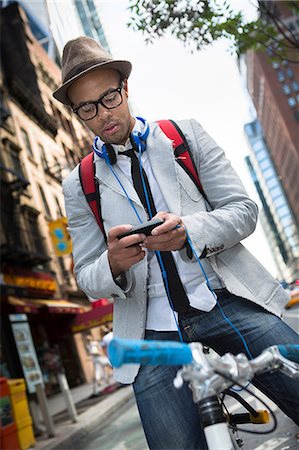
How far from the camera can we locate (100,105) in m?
2.28

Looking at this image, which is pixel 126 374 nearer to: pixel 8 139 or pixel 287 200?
pixel 8 139

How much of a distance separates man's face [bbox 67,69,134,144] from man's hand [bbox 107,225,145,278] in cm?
56

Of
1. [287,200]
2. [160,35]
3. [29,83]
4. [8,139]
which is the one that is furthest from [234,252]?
[287,200]

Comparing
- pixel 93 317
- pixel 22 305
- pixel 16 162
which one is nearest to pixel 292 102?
pixel 16 162

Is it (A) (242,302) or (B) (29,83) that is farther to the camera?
(B) (29,83)

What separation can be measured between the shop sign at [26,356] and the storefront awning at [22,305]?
810 cm

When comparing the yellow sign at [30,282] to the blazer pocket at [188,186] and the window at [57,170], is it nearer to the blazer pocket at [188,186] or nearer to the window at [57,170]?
the window at [57,170]

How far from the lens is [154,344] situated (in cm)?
128

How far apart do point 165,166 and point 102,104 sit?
1.15ft

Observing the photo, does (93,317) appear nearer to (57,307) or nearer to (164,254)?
(57,307)

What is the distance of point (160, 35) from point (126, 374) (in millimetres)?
6217

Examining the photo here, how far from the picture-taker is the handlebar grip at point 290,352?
65.0 inches

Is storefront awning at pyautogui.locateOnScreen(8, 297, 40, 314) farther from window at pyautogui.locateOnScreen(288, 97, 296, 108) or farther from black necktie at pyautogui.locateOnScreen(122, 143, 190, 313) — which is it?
window at pyautogui.locateOnScreen(288, 97, 296, 108)

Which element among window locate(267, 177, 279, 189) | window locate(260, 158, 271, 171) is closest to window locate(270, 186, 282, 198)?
window locate(267, 177, 279, 189)
